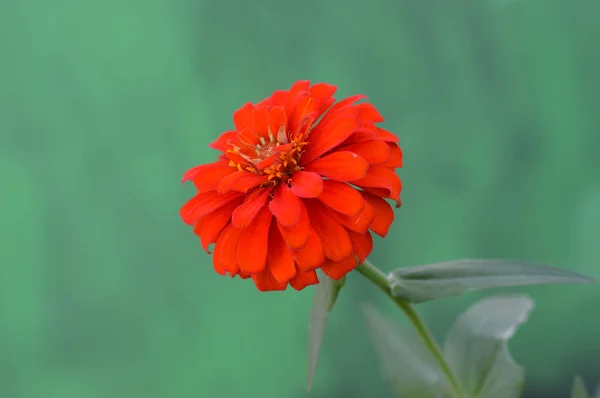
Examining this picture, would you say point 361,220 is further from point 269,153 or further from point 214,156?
point 214,156

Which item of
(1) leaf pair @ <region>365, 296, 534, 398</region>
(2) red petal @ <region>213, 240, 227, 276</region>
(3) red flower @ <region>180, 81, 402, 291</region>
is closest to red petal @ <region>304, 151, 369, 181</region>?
(3) red flower @ <region>180, 81, 402, 291</region>

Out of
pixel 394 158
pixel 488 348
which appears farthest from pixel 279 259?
pixel 488 348

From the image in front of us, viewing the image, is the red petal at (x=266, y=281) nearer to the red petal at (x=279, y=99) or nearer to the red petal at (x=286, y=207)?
the red petal at (x=286, y=207)

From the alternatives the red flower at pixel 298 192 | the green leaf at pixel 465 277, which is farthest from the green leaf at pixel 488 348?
the red flower at pixel 298 192

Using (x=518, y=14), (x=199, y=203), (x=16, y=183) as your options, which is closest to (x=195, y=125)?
(x=16, y=183)

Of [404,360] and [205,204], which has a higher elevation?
[205,204]

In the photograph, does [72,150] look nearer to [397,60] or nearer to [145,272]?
[145,272]

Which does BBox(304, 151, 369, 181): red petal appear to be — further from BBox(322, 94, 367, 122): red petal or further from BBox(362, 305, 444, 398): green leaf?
BBox(362, 305, 444, 398): green leaf
